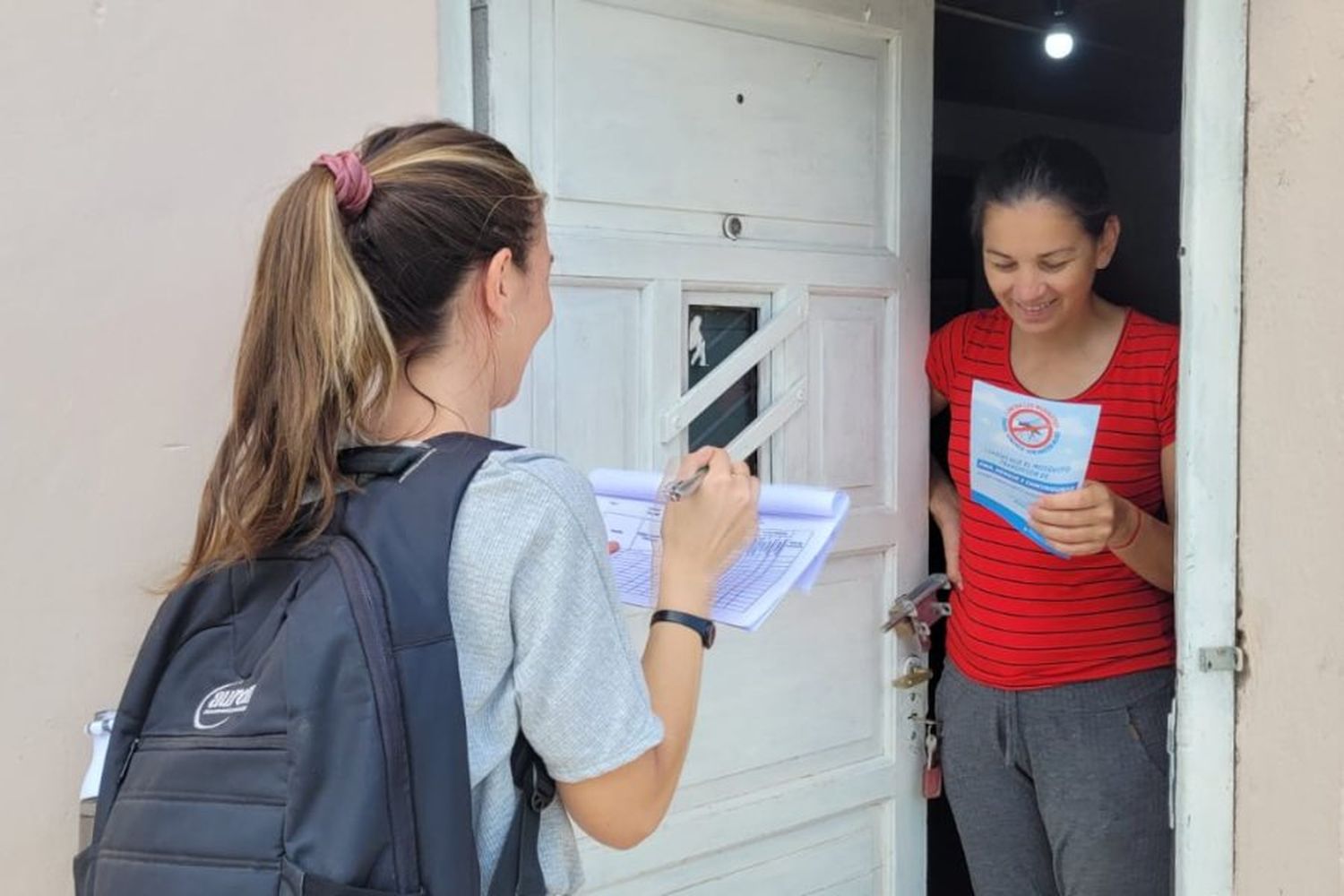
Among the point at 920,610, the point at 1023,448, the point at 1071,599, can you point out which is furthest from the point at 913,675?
the point at 1023,448

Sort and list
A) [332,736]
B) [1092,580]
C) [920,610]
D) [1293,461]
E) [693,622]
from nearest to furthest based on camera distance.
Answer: [332,736] < [693,622] < [1293,461] < [1092,580] < [920,610]

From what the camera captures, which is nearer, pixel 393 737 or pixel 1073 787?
pixel 393 737

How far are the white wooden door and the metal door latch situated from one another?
30 mm

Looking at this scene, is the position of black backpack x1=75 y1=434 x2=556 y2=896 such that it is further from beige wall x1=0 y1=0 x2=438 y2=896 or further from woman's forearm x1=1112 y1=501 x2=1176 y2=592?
woman's forearm x1=1112 y1=501 x2=1176 y2=592

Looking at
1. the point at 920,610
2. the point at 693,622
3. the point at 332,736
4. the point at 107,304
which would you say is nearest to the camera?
the point at 332,736

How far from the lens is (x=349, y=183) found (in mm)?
971

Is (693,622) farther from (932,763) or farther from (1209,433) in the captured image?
(932,763)

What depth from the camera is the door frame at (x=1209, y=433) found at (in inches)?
56.2

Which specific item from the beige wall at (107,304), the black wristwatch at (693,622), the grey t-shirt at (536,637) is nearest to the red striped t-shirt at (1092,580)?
the black wristwatch at (693,622)

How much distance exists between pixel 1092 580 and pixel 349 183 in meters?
1.27

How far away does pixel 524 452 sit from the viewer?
1.00 metres

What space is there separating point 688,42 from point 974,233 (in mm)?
556

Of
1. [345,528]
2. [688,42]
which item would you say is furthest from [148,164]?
[688,42]

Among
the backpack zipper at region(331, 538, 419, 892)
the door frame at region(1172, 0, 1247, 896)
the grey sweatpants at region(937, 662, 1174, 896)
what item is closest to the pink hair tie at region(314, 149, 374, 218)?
the backpack zipper at region(331, 538, 419, 892)
